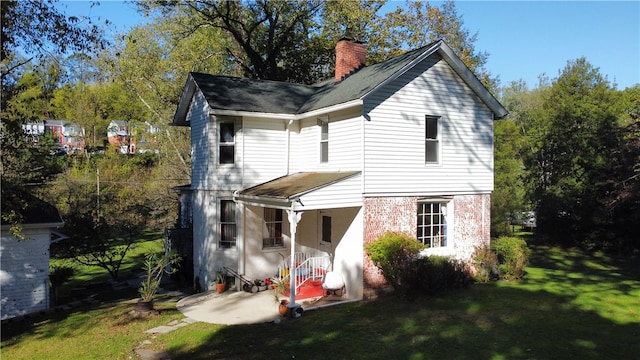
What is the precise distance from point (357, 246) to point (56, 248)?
502 inches

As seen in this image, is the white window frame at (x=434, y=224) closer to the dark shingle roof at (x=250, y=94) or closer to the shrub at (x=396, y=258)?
the shrub at (x=396, y=258)

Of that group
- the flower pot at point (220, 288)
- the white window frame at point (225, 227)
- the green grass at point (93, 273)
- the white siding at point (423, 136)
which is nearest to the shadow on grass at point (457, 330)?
the white siding at point (423, 136)

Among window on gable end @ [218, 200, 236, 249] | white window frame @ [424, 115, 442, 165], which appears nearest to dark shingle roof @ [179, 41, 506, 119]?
white window frame @ [424, 115, 442, 165]

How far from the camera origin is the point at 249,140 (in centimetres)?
1559

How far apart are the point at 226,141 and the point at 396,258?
7423 millimetres

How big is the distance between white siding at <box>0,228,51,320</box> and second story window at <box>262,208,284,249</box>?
7.43m

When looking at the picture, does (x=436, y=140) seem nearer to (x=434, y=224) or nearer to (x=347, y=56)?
(x=434, y=224)

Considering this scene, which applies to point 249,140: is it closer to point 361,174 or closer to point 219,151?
point 219,151

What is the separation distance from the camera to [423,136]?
14461 millimetres

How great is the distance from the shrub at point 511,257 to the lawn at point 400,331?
0.98m

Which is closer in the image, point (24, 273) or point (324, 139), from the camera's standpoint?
point (24, 273)

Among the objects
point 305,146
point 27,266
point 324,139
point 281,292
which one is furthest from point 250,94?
point 27,266

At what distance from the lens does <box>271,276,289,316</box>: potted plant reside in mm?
11805

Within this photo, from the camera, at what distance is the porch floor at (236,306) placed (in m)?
11.8
